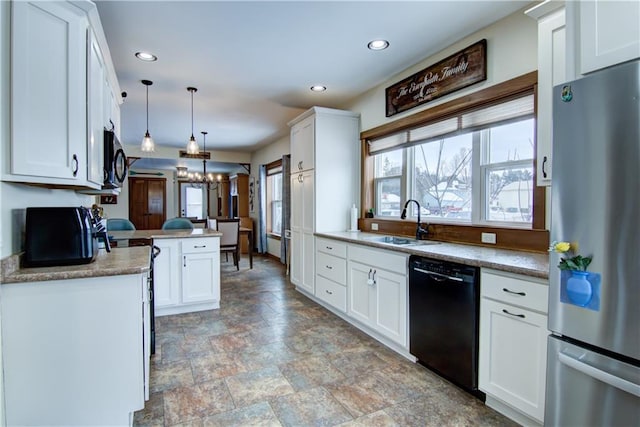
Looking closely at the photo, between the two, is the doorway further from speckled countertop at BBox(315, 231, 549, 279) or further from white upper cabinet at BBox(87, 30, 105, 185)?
speckled countertop at BBox(315, 231, 549, 279)

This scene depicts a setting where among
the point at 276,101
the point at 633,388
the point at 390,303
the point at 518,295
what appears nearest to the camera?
the point at 633,388

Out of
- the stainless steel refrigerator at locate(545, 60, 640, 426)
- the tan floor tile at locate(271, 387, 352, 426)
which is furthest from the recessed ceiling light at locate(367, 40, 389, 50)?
the tan floor tile at locate(271, 387, 352, 426)

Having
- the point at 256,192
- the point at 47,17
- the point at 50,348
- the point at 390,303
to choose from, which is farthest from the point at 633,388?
the point at 256,192

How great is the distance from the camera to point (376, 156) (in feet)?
13.2

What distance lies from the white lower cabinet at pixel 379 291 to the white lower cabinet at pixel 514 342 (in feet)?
2.34

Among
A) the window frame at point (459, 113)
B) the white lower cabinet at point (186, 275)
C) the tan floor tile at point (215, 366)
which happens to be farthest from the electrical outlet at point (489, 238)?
the white lower cabinet at point (186, 275)

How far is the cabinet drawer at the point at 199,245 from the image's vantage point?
145 inches

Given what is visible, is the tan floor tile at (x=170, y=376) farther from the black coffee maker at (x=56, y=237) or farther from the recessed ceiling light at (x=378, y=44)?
the recessed ceiling light at (x=378, y=44)

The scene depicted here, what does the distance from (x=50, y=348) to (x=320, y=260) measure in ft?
8.84

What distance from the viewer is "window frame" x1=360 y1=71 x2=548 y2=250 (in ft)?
7.32

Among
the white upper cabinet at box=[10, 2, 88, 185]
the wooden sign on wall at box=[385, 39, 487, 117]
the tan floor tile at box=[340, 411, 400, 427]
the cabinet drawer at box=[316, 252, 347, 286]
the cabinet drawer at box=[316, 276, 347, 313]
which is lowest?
the tan floor tile at box=[340, 411, 400, 427]

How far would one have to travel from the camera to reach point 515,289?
179cm

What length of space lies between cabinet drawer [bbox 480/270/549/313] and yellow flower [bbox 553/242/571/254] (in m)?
0.45

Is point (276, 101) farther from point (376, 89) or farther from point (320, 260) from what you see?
point (320, 260)
